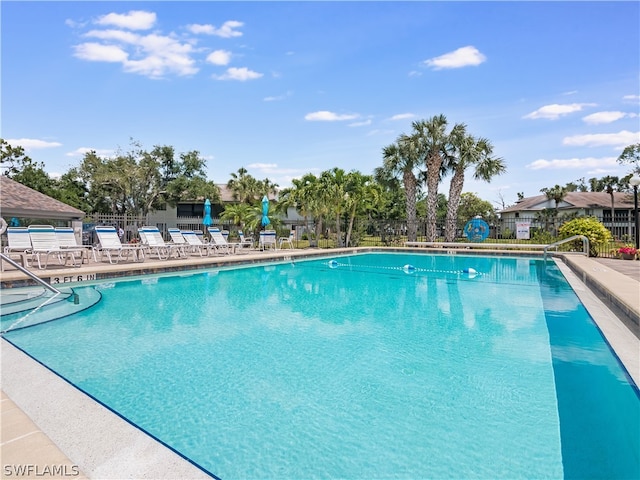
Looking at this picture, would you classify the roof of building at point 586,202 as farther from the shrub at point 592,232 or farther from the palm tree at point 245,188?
the palm tree at point 245,188

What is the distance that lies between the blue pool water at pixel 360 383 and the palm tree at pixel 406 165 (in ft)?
49.9

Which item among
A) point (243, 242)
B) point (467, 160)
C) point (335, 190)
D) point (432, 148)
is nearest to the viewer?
point (243, 242)

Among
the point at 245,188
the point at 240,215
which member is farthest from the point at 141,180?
the point at 240,215

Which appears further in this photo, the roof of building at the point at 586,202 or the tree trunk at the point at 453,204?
the roof of building at the point at 586,202

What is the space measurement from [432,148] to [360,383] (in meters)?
20.5

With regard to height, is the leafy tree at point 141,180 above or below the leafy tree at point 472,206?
above

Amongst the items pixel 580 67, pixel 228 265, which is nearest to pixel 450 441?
pixel 228 265

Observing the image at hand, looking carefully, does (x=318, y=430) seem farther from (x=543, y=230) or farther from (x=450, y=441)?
(x=543, y=230)

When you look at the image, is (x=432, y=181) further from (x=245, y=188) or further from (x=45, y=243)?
(x=45, y=243)

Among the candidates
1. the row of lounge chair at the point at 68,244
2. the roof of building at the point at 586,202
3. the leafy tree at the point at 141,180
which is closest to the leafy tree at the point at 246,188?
the leafy tree at the point at 141,180

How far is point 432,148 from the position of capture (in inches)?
877

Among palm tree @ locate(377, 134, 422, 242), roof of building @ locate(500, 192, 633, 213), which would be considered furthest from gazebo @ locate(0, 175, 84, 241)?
roof of building @ locate(500, 192, 633, 213)

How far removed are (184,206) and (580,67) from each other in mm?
31444

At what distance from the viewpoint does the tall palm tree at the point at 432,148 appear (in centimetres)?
2198
